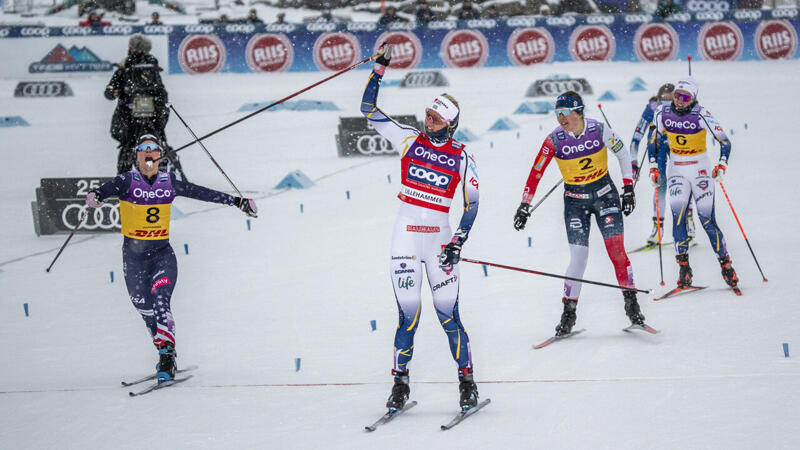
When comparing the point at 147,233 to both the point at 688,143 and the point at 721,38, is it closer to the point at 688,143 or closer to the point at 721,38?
the point at 688,143

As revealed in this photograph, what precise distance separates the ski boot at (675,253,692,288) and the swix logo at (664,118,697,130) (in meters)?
1.36

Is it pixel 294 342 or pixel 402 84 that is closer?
pixel 294 342

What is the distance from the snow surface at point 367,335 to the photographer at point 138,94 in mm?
1642

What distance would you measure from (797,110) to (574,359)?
17.3 m

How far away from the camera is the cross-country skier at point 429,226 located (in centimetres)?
700

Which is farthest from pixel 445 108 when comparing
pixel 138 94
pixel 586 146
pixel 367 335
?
pixel 138 94

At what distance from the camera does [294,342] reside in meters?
9.12

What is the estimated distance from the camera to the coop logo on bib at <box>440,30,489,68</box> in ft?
108

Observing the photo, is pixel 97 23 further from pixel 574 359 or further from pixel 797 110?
pixel 574 359

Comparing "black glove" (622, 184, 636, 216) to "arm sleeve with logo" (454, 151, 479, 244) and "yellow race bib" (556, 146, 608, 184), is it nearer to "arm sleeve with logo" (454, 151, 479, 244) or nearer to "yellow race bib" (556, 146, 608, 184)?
"yellow race bib" (556, 146, 608, 184)

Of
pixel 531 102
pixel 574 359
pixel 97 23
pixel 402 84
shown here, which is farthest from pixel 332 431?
pixel 97 23

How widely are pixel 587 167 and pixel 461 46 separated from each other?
81.5 ft

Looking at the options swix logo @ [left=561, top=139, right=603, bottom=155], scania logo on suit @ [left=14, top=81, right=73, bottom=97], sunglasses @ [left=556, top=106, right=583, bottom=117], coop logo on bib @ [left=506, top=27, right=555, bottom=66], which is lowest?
swix logo @ [left=561, top=139, right=603, bottom=155]

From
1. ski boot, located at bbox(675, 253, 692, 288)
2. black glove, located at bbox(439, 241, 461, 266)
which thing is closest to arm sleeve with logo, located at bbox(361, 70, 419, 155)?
black glove, located at bbox(439, 241, 461, 266)
